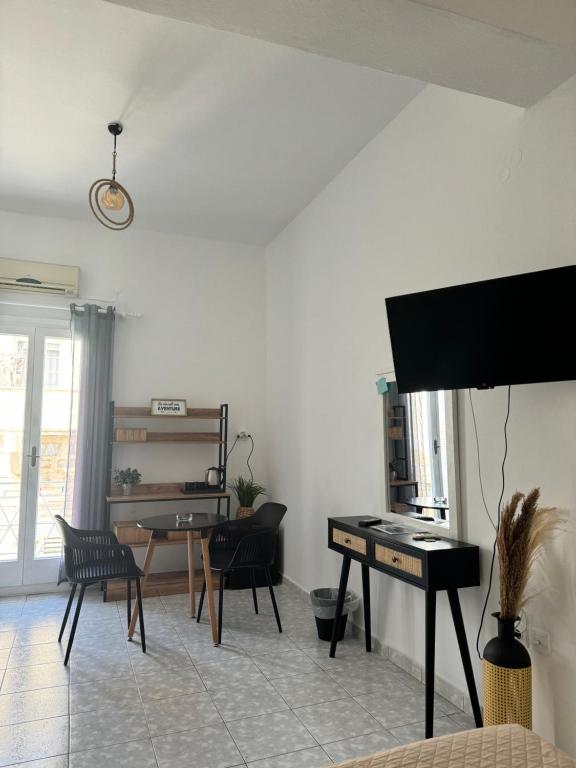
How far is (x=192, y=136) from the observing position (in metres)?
3.56

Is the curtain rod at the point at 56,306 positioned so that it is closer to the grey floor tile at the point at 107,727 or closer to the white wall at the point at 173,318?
the white wall at the point at 173,318

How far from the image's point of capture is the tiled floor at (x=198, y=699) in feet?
7.45

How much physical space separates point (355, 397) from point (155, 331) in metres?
2.36

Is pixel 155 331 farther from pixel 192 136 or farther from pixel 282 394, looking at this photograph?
pixel 192 136

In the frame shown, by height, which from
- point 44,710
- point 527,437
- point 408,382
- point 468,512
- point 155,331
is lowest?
point 44,710

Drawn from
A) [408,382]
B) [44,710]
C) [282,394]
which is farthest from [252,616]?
[408,382]

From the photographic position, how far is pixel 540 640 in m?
2.16

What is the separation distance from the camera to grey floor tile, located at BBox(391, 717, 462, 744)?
2346 mm

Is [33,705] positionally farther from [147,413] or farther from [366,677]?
[147,413]

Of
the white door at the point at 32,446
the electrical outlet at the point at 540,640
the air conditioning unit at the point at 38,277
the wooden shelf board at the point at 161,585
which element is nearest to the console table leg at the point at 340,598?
the electrical outlet at the point at 540,640

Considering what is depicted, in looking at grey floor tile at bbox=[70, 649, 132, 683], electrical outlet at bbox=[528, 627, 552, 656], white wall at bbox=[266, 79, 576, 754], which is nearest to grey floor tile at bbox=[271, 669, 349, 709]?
white wall at bbox=[266, 79, 576, 754]

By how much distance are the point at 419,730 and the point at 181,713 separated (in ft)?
3.75

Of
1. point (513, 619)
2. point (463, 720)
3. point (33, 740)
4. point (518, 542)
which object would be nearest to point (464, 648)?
point (463, 720)

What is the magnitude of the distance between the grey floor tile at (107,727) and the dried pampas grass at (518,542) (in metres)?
1.73
